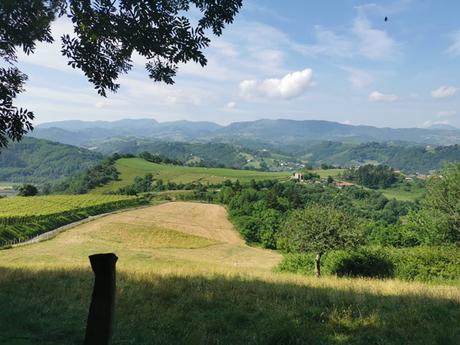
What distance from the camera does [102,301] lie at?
410 centimetres

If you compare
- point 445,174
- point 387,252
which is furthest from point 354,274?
point 445,174

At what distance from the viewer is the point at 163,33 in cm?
686

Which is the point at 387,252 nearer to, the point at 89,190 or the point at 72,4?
the point at 72,4

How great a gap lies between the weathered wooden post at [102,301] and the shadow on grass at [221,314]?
3017mm

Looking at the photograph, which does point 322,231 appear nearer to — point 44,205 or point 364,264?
point 364,264

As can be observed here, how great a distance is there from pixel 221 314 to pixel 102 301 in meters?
5.06

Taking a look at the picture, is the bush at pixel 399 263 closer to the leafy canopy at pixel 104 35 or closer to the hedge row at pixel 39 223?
the leafy canopy at pixel 104 35

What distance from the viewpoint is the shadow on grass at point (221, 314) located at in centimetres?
728

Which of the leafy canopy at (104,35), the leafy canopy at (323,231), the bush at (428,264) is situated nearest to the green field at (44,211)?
the leafy canopy at (323,231)

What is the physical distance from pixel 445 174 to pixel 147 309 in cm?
3044

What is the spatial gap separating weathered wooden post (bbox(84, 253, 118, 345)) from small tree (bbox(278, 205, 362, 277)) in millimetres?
28754

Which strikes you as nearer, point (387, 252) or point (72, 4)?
point (72, 4)

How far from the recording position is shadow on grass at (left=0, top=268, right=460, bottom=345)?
728 cm

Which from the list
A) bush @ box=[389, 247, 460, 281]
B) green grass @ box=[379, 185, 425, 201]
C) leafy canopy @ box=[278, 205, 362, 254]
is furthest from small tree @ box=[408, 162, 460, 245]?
green grass @ box=[379, 185, 425, 201]
